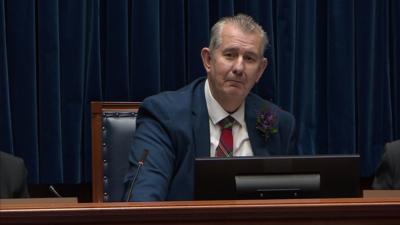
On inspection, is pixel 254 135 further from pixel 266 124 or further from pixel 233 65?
pixel 233 65

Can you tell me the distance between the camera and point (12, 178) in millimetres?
2555

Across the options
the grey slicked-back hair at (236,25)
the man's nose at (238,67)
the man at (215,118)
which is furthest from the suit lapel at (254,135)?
the grey slicked-back hair at (236,25)

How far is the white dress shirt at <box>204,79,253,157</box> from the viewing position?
2748 millimetres

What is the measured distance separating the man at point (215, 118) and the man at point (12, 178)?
1.43 feet

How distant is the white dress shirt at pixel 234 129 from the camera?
2748 mm

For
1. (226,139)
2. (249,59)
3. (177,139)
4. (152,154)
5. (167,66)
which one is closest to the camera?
(152,154)

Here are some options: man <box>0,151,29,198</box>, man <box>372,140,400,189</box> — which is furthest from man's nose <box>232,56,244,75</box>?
man <box>0,151,29,198</box>

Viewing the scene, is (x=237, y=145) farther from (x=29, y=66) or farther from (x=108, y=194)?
(x=29, y=66)

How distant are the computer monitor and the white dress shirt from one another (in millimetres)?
777

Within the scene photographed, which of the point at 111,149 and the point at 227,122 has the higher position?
the point at 227,122

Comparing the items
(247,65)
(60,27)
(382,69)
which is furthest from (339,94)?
(60,27)

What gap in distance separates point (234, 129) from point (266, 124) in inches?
5.3

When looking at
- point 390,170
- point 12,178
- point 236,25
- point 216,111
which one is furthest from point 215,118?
point 12,178

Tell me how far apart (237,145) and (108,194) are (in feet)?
1.93
